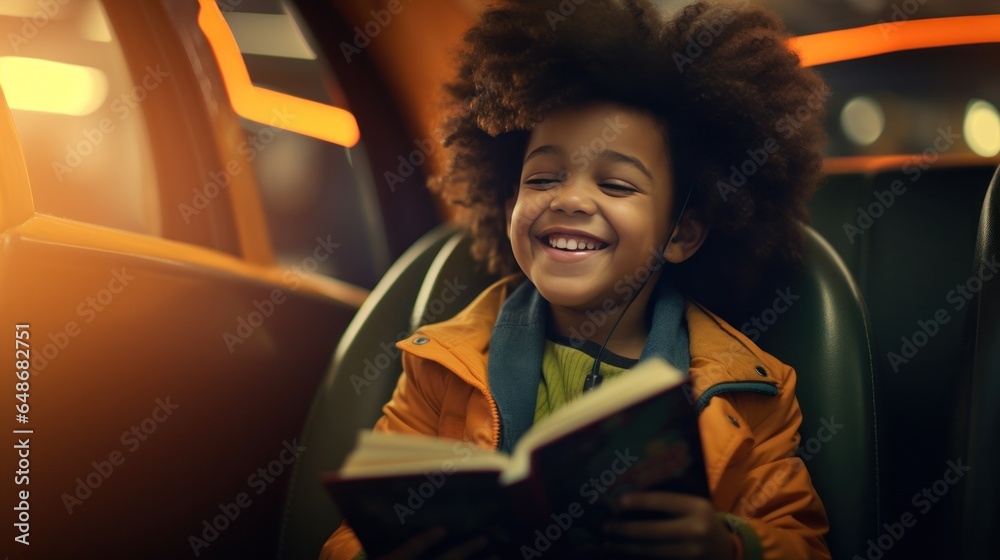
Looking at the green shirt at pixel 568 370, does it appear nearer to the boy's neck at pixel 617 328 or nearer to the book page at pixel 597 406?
the boy's neck at pixel 617 328

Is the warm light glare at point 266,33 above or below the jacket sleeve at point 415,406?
above

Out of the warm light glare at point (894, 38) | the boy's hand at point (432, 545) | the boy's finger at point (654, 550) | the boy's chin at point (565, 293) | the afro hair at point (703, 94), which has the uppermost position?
the warm light glare at point (894, 38)

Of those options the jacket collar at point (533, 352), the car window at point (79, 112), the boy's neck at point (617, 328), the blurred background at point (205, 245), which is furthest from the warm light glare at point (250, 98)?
the boy's neck at point (617, 328)

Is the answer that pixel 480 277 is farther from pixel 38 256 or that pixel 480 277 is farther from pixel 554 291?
pixel 38 256

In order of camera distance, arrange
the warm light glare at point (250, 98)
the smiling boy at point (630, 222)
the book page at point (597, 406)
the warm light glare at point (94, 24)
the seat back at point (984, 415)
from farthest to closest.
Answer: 1. the warm light glare at point (250, 98)
2. the warm light glare at point (94, 24)
3. the smiling boy at point (630, 222)
4. the seat back at point (984, 415)
5. the book page at point (597, 406)

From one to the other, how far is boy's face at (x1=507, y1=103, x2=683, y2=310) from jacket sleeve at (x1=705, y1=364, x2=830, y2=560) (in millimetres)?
217

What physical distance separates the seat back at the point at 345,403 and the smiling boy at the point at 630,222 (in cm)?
6

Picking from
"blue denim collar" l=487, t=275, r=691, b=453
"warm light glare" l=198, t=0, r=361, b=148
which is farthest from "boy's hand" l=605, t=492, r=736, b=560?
"warm light glare" l=198, t=0, r=361, b=148

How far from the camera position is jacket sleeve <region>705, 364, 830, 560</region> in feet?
2.47

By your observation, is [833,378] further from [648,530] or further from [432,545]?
[432,545]

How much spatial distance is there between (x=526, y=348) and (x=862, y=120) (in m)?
0.74

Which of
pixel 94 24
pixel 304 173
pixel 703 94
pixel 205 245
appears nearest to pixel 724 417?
pixel 703 94

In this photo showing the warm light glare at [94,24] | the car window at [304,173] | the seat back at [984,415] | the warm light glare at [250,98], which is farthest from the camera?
the car window at [304,173]

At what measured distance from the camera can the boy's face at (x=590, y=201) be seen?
896 mm
